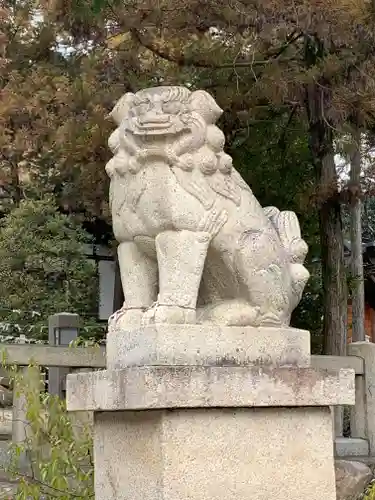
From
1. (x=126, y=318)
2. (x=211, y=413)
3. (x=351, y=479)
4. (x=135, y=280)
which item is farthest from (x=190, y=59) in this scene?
(x=211, y=413)

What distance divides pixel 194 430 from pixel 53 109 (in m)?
5.04

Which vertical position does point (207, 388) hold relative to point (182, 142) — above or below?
below

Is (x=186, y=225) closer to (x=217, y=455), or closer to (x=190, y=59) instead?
(x=217, y=455)

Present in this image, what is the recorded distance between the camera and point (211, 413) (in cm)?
276

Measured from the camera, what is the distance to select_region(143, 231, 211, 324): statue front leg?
2.86 m

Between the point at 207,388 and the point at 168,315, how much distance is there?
30 cm

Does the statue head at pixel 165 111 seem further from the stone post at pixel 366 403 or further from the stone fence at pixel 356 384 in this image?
the stone post at pixel 366 403

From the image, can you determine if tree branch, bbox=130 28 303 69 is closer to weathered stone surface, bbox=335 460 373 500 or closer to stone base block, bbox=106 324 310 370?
weathered stone surface, bbox=335 460 373 500

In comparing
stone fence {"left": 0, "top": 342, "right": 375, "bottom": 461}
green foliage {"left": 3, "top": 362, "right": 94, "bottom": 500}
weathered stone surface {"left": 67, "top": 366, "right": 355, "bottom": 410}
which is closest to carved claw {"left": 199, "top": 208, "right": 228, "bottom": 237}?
weathered stone surface {"left": 67, "top": 366, "right": 355, "bottom": 410}

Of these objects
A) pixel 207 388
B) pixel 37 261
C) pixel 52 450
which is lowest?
pixel 52 450

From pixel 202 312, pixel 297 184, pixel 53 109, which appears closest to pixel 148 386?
pixel 202 312

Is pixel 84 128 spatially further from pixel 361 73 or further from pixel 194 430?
pixel 194 430

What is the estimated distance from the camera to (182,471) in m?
2.69

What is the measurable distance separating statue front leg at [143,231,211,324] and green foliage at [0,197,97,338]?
24.5ft
